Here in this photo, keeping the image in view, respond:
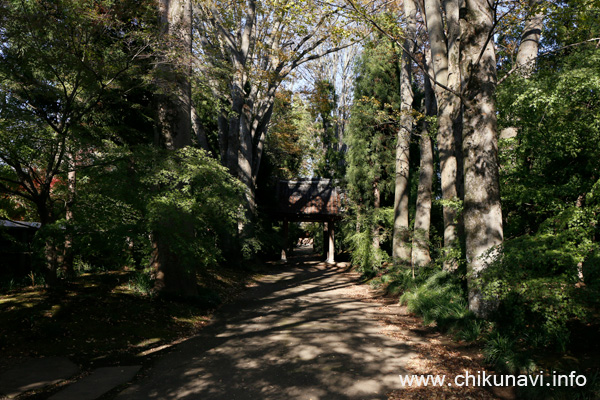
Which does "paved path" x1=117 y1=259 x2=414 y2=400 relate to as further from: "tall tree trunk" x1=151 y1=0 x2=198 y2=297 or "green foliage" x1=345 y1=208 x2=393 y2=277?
"green foliage" x1=345 y1=208 x2=393 y2=277

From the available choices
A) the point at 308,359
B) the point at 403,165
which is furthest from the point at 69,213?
the point at 403,165

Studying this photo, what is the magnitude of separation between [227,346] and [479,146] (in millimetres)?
5842

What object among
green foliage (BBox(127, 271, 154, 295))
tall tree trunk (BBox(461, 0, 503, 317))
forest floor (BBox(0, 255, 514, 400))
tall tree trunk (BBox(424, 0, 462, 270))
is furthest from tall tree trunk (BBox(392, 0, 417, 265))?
green foliage (BBox(127, 271, 154, 295))

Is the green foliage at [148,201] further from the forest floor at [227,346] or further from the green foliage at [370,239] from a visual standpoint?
the green foliage at [370,239]

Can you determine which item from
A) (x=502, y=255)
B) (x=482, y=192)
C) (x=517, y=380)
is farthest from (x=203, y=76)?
(x=517, y=380)

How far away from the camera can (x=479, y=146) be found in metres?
6.66

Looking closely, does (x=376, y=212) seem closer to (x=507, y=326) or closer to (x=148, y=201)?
(x=507, y=326)

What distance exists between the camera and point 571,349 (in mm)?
5254

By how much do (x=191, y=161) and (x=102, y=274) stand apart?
4.52 metres

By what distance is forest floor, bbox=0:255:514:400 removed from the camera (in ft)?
16.4

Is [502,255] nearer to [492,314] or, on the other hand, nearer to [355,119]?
[492,314]

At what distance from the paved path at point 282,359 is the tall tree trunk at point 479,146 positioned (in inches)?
83.1

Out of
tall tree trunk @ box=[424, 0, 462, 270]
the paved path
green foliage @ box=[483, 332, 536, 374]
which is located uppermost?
tall tree trunk @ box=[424, 0, 462, 270]

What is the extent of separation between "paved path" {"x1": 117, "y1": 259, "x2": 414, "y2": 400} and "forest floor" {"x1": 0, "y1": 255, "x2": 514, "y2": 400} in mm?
19
